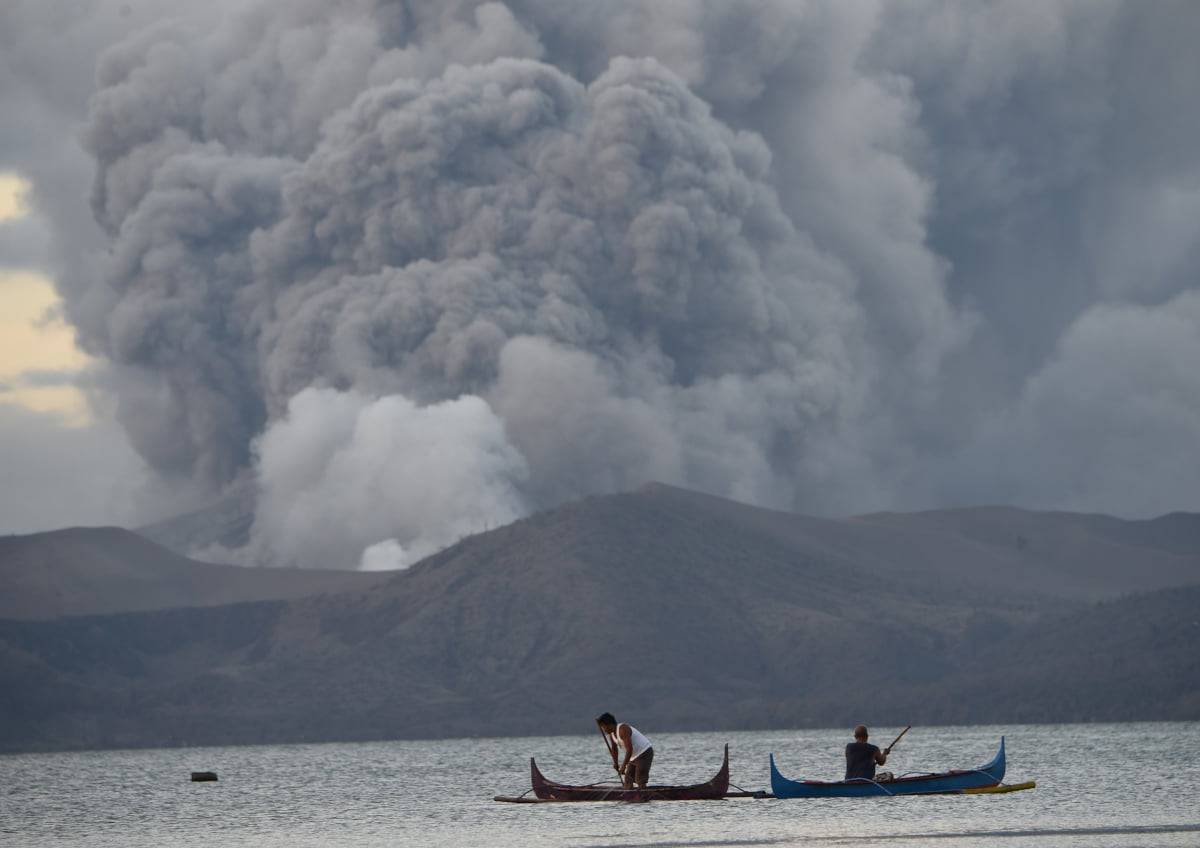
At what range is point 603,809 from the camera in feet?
299

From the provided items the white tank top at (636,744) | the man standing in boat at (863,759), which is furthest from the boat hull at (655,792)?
the man standing in boat at (863,759)

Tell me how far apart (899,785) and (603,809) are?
22.9m

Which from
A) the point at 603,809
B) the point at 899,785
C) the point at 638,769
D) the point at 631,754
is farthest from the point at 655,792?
the point at 603,809

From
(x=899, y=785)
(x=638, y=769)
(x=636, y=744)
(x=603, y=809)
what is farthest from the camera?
(x=603, y=809)

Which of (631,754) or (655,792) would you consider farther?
(655,792)

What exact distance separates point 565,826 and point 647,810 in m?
6.04

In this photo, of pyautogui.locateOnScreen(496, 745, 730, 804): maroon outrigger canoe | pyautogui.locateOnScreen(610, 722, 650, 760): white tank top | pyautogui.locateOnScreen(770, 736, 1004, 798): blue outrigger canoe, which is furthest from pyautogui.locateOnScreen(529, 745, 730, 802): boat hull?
pyautogui.locateOnScreen(770, 736, 1004, 798): blue outrigger canoe

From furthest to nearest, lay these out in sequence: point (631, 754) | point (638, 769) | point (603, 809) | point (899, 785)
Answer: point (603, 809)
point (631, 754)
point (638, 769)
point (899, 785)

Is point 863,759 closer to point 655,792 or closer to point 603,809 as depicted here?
point 655,792

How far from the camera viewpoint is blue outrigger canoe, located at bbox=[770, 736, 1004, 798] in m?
70.9

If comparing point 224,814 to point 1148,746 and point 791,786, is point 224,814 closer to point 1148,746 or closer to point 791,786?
point 791,786

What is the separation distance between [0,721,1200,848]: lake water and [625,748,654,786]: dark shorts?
77.6 inches

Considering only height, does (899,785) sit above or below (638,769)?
below

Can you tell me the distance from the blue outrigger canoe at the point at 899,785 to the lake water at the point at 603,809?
47.3 inches
